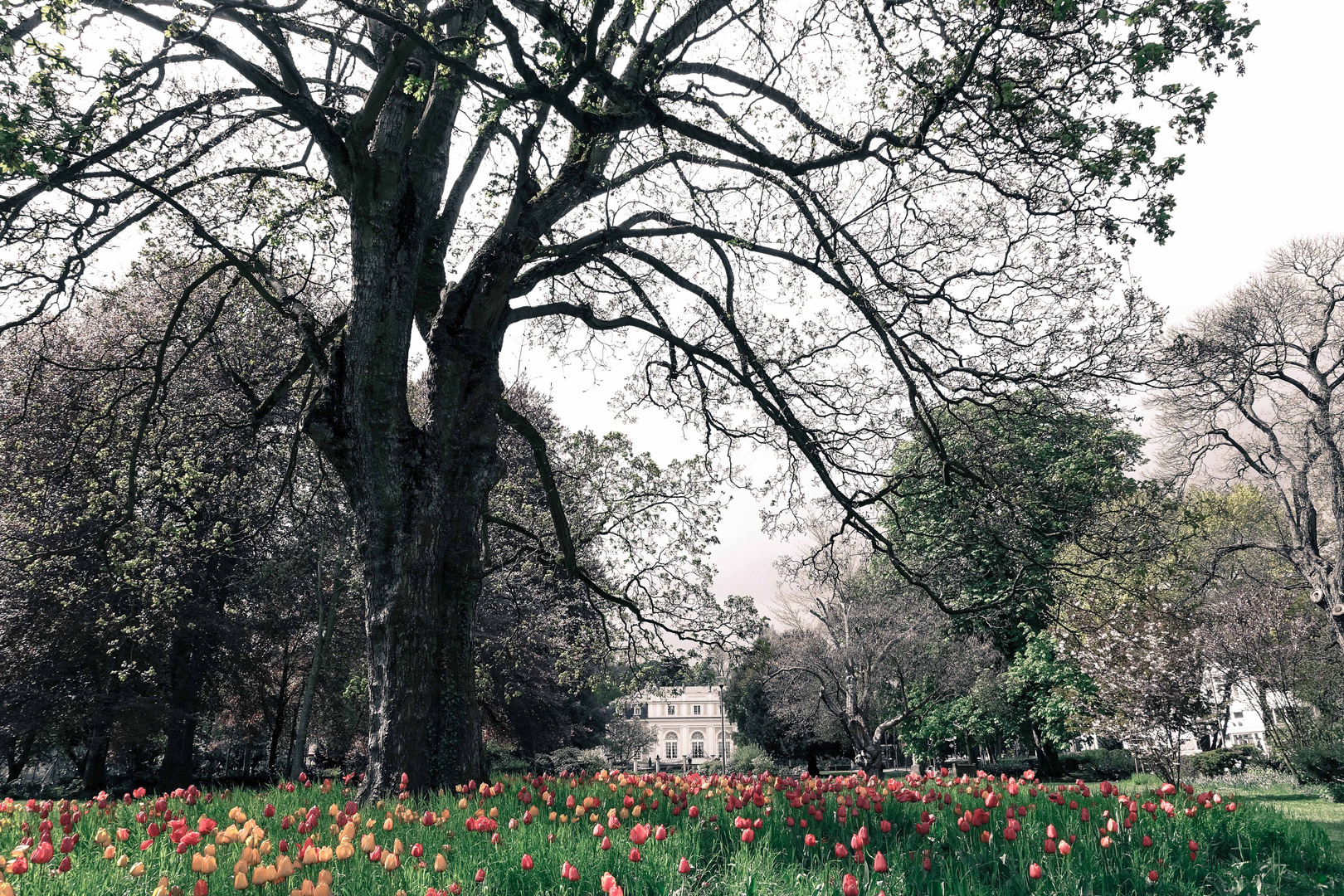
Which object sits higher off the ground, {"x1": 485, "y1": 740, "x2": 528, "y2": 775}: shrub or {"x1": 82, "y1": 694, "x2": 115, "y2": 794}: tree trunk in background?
{"x1": 82, "y1": 694, "x2": 115, "y2": 794}: tree trunk in background

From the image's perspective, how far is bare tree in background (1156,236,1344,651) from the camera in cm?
1865

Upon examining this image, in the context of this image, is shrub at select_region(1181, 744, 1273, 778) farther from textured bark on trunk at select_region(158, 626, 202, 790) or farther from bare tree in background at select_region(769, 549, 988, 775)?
textured bark on trunk at select_region(158, 626, 202, 790)

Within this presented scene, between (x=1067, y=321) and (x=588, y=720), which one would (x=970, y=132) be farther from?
(x=588, y=720)

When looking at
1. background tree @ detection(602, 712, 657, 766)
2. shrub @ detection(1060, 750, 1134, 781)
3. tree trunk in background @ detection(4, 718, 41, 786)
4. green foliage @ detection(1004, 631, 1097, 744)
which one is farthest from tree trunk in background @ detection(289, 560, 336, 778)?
shrub @ detection(1060, 750, 1134, 781)

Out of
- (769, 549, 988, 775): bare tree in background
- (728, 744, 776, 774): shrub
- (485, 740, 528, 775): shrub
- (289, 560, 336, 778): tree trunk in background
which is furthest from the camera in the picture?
(728, 744, 776, 774): shrub

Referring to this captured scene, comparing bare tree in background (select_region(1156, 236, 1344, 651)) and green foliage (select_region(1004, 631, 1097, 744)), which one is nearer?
bare tree in background (select_region(1156, 236, 1344, 651))

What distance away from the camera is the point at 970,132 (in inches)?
283

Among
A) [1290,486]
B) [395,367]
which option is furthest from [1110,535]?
[1290,486]

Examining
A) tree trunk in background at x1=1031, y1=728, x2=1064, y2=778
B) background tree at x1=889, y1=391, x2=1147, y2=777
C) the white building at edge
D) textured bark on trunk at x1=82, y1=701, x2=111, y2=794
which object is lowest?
the white building at edge

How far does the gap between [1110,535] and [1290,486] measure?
55.2 ft

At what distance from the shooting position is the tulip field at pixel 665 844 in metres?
3.09

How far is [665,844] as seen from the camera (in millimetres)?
3602

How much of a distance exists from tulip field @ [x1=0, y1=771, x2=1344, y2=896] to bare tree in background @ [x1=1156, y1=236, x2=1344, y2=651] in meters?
16.9

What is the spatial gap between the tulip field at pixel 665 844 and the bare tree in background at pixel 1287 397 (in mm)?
16858
